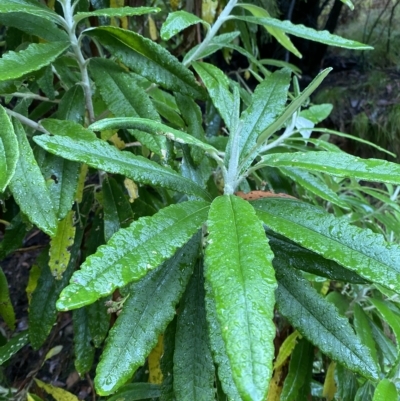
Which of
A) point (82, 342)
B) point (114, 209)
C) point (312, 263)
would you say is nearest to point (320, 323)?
point (312, 263)

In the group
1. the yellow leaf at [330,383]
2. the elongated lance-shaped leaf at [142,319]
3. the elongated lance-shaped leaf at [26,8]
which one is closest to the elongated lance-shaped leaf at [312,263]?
the elongated lance-shaped leaf at [142,319]

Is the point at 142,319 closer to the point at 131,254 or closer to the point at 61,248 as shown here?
the point at 131,254

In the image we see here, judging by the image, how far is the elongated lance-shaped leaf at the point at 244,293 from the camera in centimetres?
32

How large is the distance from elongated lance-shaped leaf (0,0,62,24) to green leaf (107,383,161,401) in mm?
693

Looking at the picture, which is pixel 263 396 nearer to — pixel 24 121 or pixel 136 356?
pixel 136 356

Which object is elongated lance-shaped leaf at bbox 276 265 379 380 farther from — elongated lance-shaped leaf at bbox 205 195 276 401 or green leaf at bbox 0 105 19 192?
green leaf at bbox 0 105 19 192

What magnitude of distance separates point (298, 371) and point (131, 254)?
54 cm

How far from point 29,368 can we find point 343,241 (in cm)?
193

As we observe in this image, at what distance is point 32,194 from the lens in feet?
1.93

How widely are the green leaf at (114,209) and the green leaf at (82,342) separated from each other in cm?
22

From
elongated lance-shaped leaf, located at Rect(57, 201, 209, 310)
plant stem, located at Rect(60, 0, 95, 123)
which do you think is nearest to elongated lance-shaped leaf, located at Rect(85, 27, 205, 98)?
plant stem, located at Rect(60, 0, 95, 123)

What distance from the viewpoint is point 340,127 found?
123 inches

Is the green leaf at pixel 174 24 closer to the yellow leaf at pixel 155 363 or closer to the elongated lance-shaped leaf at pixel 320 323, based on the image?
the elongated lance-shaped leaf at pixel 320 323

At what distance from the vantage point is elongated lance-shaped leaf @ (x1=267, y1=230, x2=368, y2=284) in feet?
1.79
